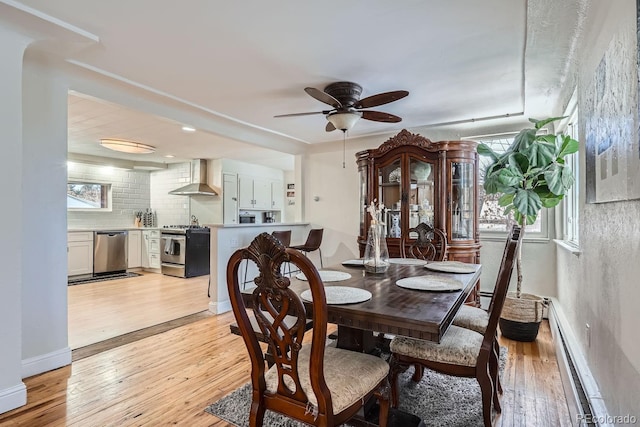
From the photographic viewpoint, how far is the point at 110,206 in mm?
6797

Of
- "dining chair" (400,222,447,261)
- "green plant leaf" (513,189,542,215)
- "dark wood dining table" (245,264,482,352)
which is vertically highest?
"green plant leaf" (513,189,542,215)

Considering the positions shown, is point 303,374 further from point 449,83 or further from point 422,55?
point 449,83

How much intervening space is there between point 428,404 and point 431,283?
0.77 metres

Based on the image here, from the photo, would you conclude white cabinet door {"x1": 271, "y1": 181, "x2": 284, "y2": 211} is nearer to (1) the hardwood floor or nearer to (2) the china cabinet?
(2) the china cabinet

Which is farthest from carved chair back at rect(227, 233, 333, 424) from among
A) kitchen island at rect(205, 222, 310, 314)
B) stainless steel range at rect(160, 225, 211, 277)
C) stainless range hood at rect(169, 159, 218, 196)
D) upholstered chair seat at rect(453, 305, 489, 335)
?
stainless range hood at rect(169, 159, 218, 196)

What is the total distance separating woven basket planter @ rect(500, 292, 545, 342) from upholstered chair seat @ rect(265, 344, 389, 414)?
7.05 ft

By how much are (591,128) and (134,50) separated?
2.92m

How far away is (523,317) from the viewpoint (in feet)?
9.93

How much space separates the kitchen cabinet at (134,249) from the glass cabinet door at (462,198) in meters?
6.01

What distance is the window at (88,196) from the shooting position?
6.30 meters

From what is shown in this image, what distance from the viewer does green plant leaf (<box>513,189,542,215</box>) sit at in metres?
2.90

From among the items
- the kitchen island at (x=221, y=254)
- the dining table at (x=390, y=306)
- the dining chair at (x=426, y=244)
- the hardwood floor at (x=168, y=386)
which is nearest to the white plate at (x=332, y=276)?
the dining table at (x=390, y=306)

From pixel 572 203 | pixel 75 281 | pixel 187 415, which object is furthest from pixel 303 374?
pixel 75 281

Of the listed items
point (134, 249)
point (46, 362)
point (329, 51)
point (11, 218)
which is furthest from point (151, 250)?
point (329, 51)
